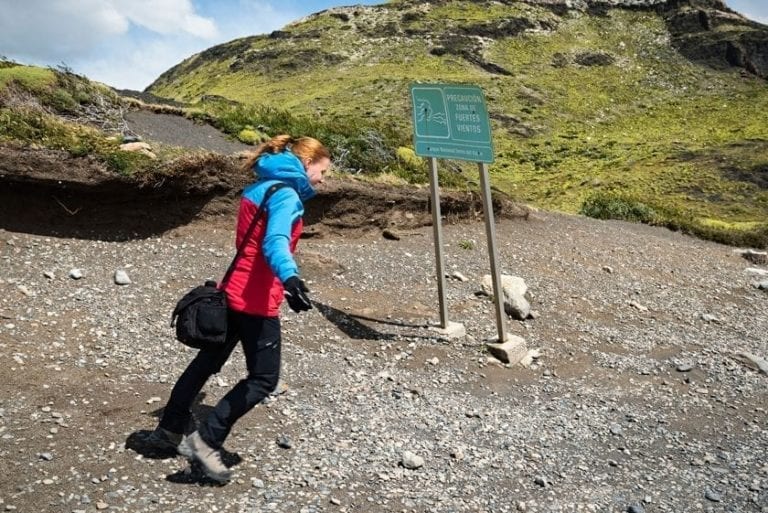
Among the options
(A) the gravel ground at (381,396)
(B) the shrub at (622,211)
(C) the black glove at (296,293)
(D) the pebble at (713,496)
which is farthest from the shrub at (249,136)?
(D) the pebble at (713,496)

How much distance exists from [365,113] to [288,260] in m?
39.9

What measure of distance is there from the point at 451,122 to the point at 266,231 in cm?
394

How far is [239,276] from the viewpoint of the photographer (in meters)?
3.88

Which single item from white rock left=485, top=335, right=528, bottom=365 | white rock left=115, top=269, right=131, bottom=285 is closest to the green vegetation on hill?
white rock left=115, top=269, right=131, bottom=285

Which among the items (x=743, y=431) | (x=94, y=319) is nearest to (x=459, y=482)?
(x=743, y=431)

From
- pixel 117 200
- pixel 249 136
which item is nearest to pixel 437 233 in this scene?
pixel 117 200

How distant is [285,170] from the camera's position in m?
3.92

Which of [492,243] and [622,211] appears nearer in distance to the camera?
[492,243]

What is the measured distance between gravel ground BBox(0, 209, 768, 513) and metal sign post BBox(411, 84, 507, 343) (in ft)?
3.76

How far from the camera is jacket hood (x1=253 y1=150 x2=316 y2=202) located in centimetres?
392

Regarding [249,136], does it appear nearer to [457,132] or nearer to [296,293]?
[457,132]

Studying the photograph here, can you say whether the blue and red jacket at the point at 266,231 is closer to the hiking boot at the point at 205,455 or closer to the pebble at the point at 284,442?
the hiking boot at the point at 205,455

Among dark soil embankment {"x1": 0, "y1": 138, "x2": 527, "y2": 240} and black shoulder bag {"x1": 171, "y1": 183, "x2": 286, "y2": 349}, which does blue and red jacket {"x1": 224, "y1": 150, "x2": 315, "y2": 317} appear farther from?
dark soil embankment {"x1": 0, "y1": 138, "x2": 527, "y2": 240}

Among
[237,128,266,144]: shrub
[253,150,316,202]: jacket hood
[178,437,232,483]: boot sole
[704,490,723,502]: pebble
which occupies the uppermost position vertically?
[237,128,266,144]: shrub
